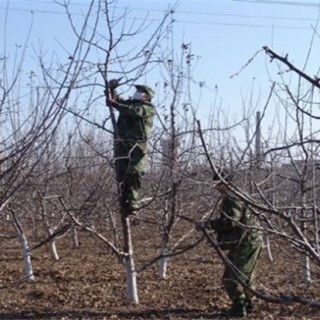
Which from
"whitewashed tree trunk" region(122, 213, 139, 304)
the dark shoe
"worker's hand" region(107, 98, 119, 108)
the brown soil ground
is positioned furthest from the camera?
the dark shoe

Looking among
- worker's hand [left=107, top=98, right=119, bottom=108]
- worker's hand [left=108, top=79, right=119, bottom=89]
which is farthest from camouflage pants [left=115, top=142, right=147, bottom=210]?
worker's hand [left=108, top=79, right=119, bottom=89]

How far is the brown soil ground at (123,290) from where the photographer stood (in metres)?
7.64

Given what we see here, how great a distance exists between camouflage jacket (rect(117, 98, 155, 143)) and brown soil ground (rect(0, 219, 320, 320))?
1778mm

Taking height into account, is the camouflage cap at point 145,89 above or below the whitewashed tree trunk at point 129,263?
above

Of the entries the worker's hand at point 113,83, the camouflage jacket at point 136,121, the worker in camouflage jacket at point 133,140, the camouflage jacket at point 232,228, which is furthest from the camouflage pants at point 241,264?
the worker's hand at point 113,83

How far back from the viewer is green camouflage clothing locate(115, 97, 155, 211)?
6699 mm

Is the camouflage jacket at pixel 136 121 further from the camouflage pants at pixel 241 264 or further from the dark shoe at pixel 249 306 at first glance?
the dark shoe at pixel 249 306

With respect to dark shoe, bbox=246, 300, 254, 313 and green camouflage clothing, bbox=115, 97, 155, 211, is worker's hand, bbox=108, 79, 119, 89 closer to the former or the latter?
green camouflage clothing, bbox=115, 97, 155, 211

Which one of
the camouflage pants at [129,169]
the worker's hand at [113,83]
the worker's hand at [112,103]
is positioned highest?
the worker's hand at [113,83]

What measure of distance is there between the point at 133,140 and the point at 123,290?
8.80ft

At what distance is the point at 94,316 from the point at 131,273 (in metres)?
0.60

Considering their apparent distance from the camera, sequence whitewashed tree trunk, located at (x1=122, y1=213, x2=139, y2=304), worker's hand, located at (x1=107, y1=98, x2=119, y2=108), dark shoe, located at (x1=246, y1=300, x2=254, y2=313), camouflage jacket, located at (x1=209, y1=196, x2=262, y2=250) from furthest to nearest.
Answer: dark shoe, located at (x1=246, y1=300, x2=254, y2=313)
whitewashed tree trunk, located at (x1=122, y1=213, x2=139, y2=304)
camouflage jacket, located at (x1=209, y1=196, x2=262, y2=250)
worker's hand, located at (x1=107, y1=98, x2=119, y2=108)

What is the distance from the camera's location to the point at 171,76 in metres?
8.14

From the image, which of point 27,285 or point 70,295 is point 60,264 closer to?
point 27,285
